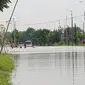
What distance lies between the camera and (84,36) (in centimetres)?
13600

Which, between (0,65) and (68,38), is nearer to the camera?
(0,65)

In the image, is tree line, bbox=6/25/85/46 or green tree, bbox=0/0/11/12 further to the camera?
tree line, bbox=6/25/85/46

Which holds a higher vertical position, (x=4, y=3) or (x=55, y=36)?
(x=55, y=36)

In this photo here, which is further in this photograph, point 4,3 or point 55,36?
point 55,36

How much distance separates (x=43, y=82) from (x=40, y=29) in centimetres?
14569

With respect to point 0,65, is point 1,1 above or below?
above

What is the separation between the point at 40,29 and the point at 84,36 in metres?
29.8

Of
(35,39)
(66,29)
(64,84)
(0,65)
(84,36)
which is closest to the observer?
(64,84)

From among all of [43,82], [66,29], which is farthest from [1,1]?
[66,29]

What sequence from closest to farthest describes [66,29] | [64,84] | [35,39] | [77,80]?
1. [64,84]
2. [77,80]
3. [66,29]
4. [35,39]

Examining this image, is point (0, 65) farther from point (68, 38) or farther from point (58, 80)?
point (68, 38)

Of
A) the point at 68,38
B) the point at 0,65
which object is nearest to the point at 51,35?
the point at 68,38

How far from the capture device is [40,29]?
162 metres

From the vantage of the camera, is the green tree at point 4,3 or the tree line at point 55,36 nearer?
the green tree at point 4,3
